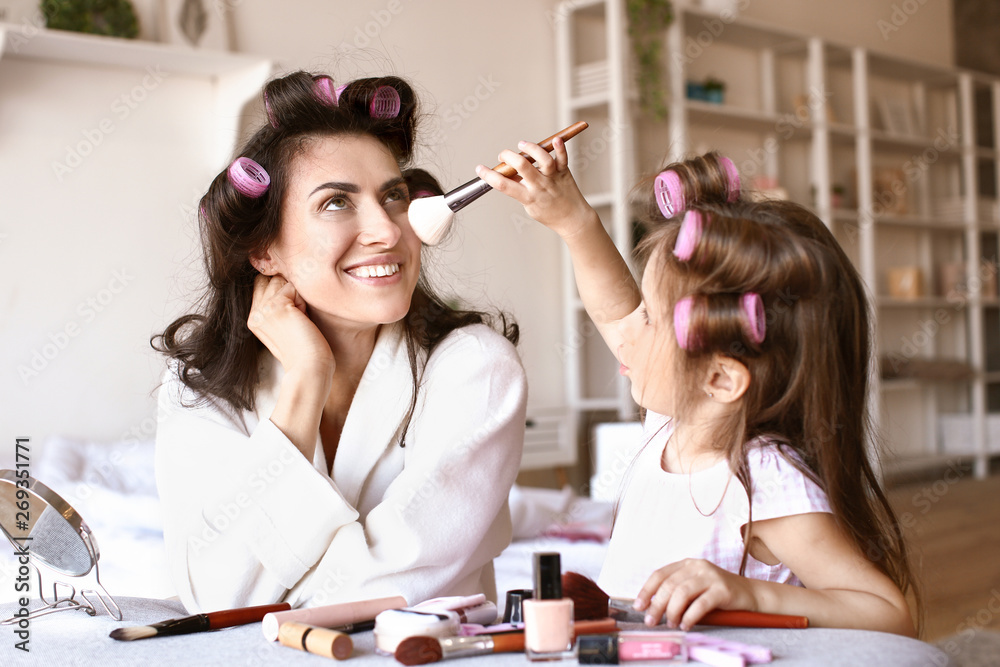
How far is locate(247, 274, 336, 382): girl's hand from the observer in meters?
1.11

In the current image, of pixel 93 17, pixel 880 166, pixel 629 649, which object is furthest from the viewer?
pixel 880 166

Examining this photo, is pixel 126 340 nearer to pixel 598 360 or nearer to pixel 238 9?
pixel 238 9

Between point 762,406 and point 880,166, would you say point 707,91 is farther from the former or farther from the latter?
point 762,406

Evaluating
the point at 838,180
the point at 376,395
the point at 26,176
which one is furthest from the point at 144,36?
the point at 838,180

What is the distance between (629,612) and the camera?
74 centimetres

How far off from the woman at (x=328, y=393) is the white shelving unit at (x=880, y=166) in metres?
2.46

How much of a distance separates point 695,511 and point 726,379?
146 mm

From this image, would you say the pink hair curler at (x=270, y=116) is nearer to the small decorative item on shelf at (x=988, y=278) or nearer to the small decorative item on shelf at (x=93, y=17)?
the small decorative item on shelf at (x=93, y=17)

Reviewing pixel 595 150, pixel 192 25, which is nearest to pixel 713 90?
pixel 595 150

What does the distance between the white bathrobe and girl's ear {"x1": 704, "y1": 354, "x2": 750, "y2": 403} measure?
11.2 inches

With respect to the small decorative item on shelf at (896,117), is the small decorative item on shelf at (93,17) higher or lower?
lower

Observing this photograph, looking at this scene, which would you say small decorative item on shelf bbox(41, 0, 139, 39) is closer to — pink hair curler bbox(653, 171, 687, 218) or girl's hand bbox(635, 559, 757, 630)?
pink hair curler bbox(653, 171, 687, 218)

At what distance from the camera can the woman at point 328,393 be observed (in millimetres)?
995

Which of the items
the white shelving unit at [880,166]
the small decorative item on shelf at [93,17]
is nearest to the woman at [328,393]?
the small decorative item on shelf at [93,17]
